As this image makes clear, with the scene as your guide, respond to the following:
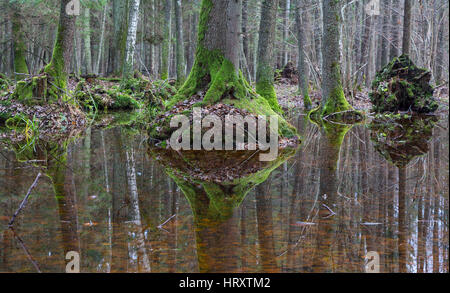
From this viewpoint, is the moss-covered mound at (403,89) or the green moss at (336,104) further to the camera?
the moss-covered mound at (403,89)

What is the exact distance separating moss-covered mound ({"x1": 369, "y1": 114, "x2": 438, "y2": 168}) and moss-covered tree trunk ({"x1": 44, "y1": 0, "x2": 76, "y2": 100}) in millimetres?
8119

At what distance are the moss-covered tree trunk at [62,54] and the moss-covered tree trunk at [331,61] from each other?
7.63 meters

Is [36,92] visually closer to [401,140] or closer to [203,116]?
[203,116]

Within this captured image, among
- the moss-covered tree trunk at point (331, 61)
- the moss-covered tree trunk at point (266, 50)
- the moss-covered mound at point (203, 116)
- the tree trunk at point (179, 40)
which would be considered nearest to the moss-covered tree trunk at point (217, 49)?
the moss-covered mound at point (203, 116)

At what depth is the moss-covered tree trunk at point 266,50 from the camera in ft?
39.0

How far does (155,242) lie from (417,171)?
3.89 m

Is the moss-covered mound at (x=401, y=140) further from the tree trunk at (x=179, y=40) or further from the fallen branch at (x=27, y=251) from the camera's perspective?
the tree trunk at (x=179, y=40)

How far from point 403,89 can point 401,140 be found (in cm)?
657

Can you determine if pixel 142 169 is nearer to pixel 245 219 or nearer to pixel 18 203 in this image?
pixel 18 203

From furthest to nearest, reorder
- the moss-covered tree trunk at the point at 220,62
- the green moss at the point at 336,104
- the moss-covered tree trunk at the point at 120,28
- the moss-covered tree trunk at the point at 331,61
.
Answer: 1. the moss-covered tree trunk at the point at 120,28
2. the green moss at the point at 336,104
3. the moss-covered tree trunk at the point at 331,61
4. the moss-covered tree trunk at the point at 220,62

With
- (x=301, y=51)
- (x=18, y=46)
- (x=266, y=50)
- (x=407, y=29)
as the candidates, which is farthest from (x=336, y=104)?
(x=18, y=46)

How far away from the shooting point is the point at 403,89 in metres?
13.9

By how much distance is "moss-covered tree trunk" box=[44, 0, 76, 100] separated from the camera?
1078 cm

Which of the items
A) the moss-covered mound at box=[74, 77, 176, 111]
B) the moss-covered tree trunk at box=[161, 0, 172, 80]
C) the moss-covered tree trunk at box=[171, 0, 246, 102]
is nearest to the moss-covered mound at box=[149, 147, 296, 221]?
the moss-covered tree trunk at box=[171, 0, 246, 102]
